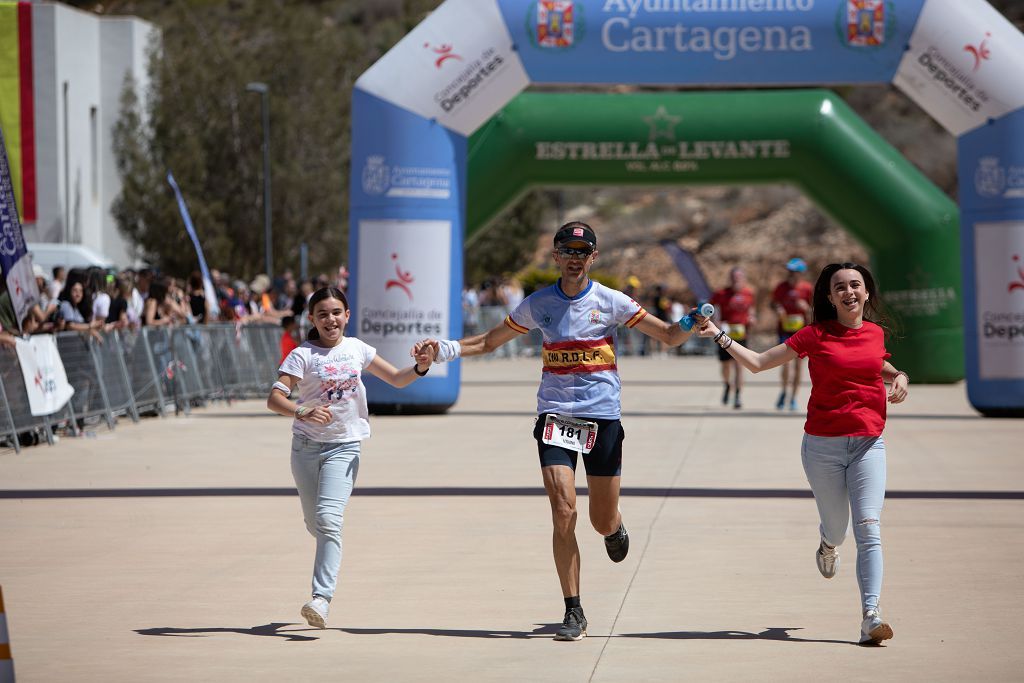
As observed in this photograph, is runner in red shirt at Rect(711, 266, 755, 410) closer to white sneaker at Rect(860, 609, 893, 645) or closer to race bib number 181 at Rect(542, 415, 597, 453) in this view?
race bib number 181 at Rect(542, 415, 597, 453)

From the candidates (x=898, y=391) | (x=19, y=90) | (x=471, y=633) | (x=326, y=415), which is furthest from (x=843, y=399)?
(x=19, y=90)

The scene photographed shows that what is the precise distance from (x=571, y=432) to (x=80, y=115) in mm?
33385

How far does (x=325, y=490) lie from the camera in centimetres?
703

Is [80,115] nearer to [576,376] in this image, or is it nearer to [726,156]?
[726,156]

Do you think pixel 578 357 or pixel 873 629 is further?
pixel 578 357

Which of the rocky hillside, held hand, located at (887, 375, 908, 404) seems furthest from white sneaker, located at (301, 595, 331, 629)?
the rocky hillside

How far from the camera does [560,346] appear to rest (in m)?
7.07

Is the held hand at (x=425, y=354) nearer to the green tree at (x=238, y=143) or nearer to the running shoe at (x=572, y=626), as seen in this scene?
the running shoe at (x=572, y=626)

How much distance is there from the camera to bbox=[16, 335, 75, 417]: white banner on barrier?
47.3 ft

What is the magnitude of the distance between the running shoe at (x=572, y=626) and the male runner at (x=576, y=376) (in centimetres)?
19

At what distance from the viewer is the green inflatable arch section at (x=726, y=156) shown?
22.3 meters

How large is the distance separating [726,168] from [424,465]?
1044cm

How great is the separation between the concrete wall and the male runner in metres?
31.4

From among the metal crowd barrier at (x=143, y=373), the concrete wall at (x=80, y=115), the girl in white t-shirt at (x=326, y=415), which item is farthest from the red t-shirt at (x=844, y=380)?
the concrete wall at (x=80, y=115)
